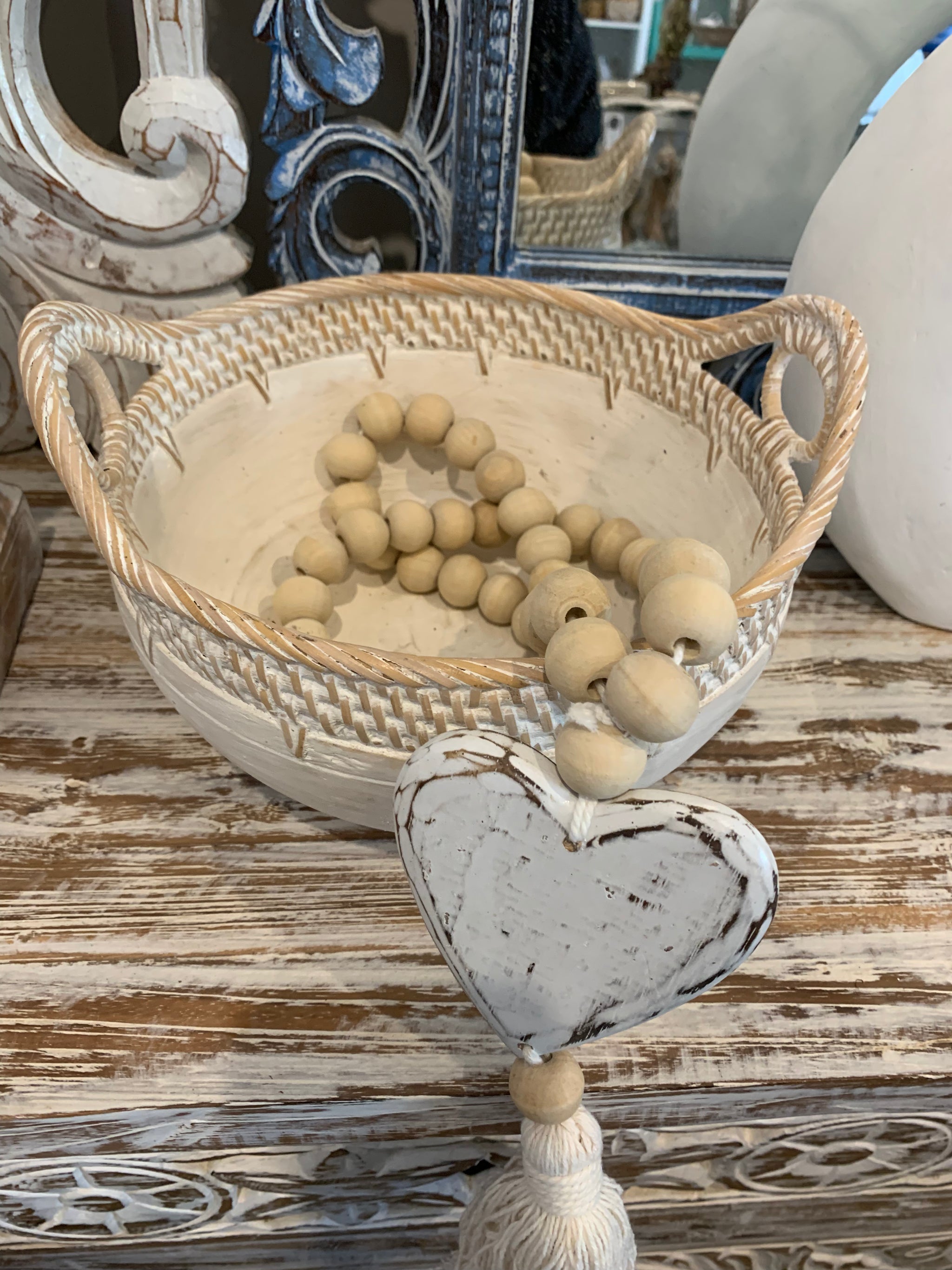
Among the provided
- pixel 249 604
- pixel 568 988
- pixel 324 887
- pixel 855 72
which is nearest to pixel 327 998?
pixel 324 887

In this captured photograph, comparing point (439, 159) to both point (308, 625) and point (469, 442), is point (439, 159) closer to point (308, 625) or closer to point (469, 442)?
point (469, 442)

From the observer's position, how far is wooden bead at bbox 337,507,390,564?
66 centimetres

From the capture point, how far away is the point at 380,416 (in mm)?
683

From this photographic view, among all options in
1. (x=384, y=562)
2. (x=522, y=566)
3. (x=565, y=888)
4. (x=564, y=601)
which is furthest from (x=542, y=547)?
(x=565, y=888)

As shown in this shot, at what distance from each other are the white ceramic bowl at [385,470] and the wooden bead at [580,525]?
37mm

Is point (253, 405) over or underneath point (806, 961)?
over

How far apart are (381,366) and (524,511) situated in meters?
0.16

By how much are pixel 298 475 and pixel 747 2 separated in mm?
500

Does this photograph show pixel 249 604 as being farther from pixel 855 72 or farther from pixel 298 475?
pixel 855 72

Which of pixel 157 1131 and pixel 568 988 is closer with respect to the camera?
pixel 568 988

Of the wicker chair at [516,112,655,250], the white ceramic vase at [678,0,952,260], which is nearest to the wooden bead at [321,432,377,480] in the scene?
the wicker chair at [516,112,655,250]

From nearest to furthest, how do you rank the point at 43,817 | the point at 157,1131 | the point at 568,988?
the point at 568,988 < the point at 157,1131 < the point at 43,817

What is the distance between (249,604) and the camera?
2.15 ft

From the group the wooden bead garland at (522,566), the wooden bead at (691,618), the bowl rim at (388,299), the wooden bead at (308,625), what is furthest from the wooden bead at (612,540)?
the wooden bead at (691,618)
